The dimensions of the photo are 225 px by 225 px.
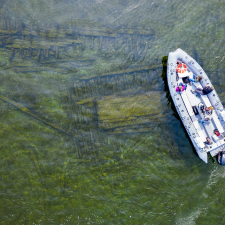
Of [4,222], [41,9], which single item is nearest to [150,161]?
[4,222]

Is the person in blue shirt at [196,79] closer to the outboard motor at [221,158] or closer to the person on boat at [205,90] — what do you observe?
the person on boat at [205,90]

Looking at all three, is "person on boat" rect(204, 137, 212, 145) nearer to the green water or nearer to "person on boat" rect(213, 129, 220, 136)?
"person on boat" rect(213, 129, 220, 136)

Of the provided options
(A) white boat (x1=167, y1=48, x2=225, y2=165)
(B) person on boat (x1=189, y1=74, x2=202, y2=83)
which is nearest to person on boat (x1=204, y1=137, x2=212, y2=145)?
(A) white boat (x1=167, y1=48, x2=225, y2=165)

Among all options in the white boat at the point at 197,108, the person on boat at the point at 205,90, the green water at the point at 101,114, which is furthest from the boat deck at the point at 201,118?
the green water at the point at 101,114

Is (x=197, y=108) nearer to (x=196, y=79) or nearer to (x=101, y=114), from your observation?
(x=196, y=79)

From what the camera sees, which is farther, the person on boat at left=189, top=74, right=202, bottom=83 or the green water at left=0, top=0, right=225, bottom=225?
the green water at left=0, top=0, right=225, bottom=225

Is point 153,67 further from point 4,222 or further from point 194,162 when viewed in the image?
point 4,222
